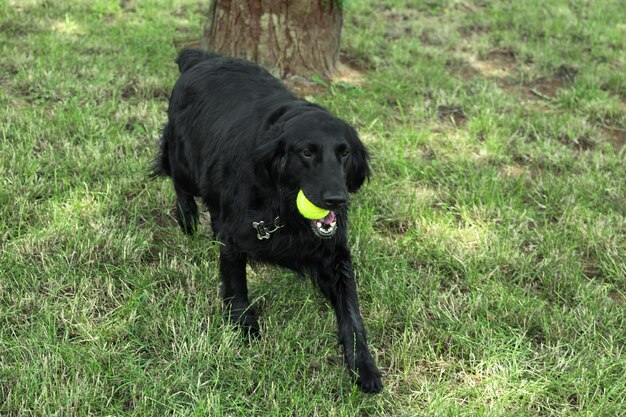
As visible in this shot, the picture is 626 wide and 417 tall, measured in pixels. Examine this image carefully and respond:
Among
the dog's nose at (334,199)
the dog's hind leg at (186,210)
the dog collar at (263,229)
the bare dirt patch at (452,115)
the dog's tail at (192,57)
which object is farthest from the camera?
the bare dirt patch at (452,115)

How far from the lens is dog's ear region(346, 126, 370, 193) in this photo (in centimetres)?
311

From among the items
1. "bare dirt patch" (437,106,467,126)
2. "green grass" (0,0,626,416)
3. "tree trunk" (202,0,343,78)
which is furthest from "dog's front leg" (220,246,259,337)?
"tree trunk" (202,0,343,78)

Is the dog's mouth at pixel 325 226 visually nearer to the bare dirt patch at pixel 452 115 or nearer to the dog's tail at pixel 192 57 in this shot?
the dog's tail at pixel 192 57

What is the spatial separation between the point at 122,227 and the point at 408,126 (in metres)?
2.64

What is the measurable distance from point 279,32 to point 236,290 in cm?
342

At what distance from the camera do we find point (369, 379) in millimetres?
2838

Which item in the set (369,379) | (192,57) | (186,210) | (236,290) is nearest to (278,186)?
(236,290)

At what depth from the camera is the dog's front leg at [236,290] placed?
3232mm

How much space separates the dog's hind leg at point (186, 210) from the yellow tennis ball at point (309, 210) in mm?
1333

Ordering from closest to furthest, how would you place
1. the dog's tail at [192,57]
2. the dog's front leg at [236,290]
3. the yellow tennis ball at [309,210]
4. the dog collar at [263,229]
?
the yellow tennis ball at [309,210], the dog collar at [263,229], the dog's front leg at [236,290], the dog's tail at [192,57]

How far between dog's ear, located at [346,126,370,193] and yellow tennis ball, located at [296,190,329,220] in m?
0.34

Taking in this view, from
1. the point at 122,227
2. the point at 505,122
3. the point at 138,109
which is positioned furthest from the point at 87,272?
the point at 505,122

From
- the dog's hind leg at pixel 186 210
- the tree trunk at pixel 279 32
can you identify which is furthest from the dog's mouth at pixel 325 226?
the tree trunk at pixel 279 32

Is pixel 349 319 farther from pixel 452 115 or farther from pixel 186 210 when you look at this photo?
pixel 452 115
